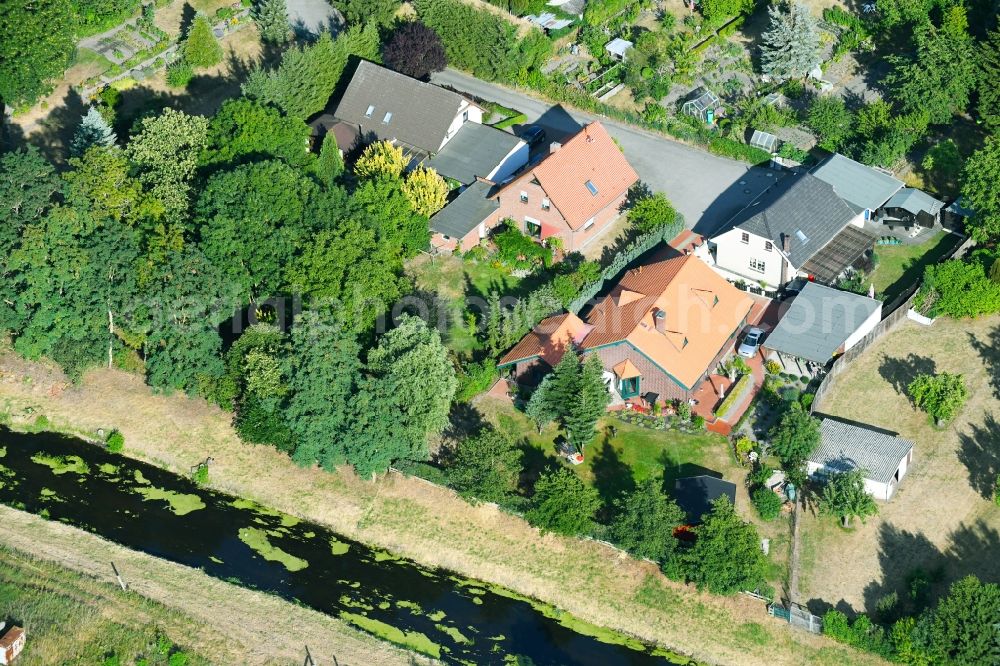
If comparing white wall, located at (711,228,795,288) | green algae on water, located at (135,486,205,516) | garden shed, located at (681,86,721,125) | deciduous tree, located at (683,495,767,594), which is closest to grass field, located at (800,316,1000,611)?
deciduous tree, located at (683,495,767,594)

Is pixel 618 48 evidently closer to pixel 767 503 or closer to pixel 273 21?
pixel 273 21

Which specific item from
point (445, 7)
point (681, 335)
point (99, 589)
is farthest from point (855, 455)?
point (445, 7)

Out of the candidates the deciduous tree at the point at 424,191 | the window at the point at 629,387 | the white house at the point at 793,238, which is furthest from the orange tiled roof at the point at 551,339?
the white house at the point at 793,238

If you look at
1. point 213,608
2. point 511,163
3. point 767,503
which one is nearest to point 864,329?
point 767,503

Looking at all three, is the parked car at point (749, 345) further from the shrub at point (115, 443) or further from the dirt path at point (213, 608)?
the shrub at point (115, 443)

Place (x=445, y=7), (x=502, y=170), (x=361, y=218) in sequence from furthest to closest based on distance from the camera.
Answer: (x=445, y=7), (x=502, y=170), (x=361, y=218)

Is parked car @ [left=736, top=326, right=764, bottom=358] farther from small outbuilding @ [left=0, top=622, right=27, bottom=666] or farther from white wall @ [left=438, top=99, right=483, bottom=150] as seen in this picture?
small outbuilding @ [left=0, top=622, right=27, bottom=666]

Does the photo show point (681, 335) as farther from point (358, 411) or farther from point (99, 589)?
point (99, 589)
